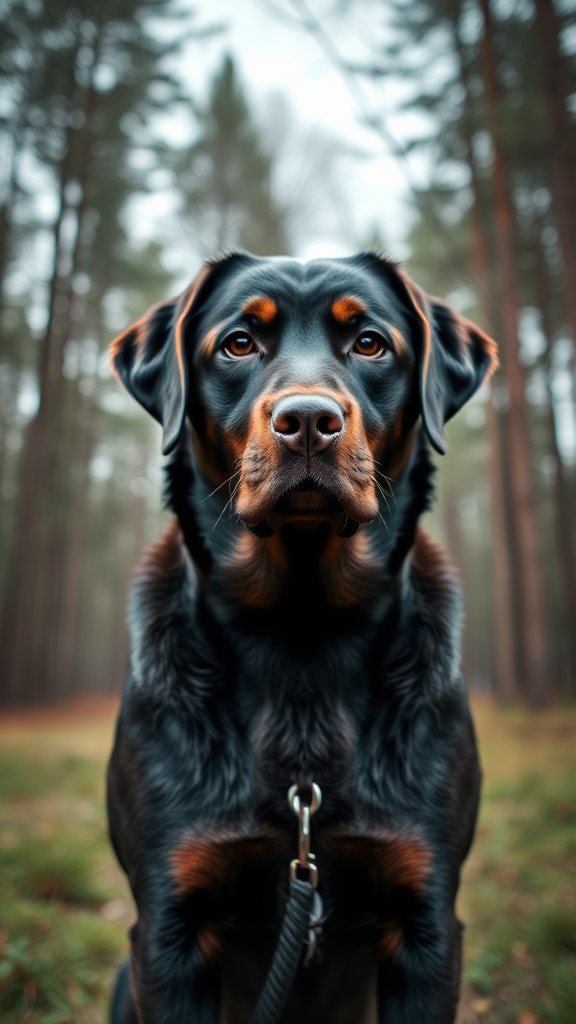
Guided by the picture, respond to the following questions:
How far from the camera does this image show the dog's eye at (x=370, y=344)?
7.49 ft

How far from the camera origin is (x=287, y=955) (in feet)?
5.55

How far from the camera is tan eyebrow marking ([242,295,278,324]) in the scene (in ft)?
7.37

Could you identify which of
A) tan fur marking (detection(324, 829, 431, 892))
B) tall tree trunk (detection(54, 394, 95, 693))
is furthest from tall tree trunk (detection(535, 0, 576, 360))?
tall tree trunk (detection(54, 394, 95, 693))

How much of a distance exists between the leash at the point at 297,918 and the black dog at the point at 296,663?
54mm

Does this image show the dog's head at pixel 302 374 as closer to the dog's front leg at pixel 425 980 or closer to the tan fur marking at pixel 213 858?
the tan fur marking at pixel 213 858

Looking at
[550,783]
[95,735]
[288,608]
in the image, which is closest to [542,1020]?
[288,608]

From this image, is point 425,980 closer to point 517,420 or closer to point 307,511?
point 307,511

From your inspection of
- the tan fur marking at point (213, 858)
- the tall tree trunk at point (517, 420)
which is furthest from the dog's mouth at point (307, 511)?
the tall tree trunk at point (517, 420)

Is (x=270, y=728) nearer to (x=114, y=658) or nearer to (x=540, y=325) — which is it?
(x=540, y=325)

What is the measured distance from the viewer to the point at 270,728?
2016 mm

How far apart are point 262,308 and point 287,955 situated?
178cm

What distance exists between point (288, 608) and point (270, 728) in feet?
1.22

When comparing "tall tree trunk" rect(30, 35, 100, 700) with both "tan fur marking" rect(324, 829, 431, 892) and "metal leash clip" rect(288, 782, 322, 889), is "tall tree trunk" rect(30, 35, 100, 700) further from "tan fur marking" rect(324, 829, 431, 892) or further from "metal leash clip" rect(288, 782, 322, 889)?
"tan fur marking" rect(324, 829, 431, 892)

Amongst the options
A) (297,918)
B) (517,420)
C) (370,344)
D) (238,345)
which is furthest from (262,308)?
(517,420)
